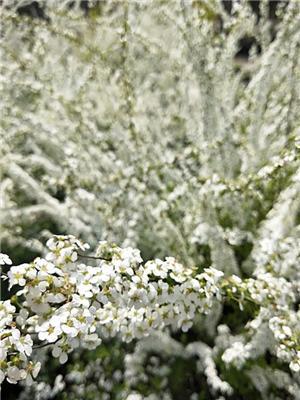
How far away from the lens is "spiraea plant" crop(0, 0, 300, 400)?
4.23 feet

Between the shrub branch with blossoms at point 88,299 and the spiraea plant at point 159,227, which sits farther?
the spiraea plant at point 159,227

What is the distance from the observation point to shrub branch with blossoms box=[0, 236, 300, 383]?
1160mm

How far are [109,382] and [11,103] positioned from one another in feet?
6.01

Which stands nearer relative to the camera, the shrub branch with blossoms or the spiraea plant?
the shrub branch with blossoms

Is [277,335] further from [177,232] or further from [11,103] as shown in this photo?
[11,103]

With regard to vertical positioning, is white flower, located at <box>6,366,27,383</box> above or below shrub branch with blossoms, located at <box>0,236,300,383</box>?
below

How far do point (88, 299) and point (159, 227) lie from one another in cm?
121

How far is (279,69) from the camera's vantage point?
2824 millimetres

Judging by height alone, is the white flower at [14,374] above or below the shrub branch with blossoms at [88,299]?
below

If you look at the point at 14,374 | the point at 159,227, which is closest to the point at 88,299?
the point at 14,374

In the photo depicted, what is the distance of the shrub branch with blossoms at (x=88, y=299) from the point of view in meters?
1.16

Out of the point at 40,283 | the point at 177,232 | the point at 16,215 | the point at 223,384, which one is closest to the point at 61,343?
the point at 40,283

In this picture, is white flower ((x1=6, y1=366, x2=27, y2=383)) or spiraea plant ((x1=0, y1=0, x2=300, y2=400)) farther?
spiraea plant ((x1=0, y1=0, x2=300, y2=400))

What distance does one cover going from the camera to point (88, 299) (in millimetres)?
1229
